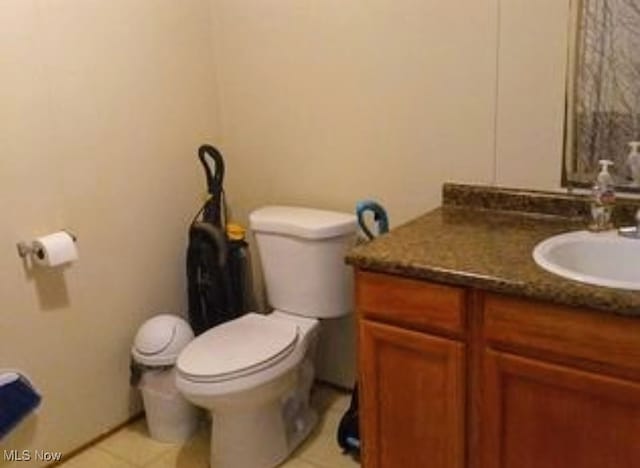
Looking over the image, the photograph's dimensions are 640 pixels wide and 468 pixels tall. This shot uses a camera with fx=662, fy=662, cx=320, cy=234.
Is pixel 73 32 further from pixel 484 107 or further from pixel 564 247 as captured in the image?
pixel 564 247

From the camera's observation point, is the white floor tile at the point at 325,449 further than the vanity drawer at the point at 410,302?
Yes

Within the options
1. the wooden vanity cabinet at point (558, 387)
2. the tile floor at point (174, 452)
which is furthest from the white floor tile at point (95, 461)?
the wooden vanity cabinet at point (558, 387)

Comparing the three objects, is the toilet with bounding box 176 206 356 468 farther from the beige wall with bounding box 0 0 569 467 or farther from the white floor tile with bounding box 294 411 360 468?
the beige wall with bounding box 0 0 569 467

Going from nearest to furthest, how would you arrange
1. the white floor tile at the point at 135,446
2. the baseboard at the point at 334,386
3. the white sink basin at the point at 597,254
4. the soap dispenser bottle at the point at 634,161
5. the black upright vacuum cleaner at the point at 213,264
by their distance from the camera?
the white sink basin at the point at 597,254, the soap dispenser bottle at the point at 634,161, the white floor tile at the point at 135,446, the black upright vacuum cleaner at the point at 213,264, the baseboard at the point at 334,386

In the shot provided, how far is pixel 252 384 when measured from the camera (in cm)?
197

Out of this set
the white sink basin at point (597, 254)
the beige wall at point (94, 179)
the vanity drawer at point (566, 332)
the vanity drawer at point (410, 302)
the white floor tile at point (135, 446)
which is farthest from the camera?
the white floor tile at point (135, 446)

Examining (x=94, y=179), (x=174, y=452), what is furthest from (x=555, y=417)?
(x=94, y=179)

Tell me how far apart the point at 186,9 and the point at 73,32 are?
0.49 metres

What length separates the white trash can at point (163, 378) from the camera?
232 cm

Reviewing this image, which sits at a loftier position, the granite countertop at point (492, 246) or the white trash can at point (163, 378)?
the granite countertop at point (492, 246)

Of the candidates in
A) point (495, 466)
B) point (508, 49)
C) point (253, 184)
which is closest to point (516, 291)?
point (495, 466)

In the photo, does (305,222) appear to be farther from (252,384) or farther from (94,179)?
(94,179)

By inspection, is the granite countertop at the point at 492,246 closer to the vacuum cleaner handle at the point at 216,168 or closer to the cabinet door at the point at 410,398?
the cabinet door at the point at 410,398

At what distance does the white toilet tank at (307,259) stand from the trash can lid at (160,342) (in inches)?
14.1
